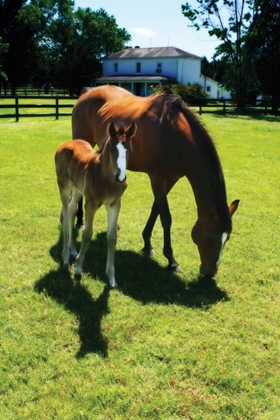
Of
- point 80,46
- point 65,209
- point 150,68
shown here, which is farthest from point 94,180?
point 80,46

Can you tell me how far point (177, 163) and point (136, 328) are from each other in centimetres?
198

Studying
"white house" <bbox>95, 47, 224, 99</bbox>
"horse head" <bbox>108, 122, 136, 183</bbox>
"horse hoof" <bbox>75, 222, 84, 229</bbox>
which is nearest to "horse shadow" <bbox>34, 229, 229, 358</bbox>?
"horse hoof" <bbox>75, 222, 84, 229</bbox>

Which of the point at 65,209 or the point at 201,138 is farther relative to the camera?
the point at 65,209

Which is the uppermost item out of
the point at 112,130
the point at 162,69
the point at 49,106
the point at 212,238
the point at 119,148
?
the point at 162,69

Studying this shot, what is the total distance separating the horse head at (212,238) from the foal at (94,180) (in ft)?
3.05

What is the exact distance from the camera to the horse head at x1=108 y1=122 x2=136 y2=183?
316cm

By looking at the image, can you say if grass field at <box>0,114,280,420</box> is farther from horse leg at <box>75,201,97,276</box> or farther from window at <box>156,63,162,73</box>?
window at <box>156,63,162,73</box>

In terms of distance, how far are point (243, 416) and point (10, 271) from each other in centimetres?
286

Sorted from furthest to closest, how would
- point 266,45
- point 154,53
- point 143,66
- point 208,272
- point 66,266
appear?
point 143,66, point 154,53, point 266,45, point 66,266, point 208,272

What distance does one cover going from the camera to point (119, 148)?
320cm

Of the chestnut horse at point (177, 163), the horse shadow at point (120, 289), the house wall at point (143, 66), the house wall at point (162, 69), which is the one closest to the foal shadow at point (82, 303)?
the horse shadow at point (120, 289)

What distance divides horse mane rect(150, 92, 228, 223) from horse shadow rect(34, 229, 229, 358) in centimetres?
90

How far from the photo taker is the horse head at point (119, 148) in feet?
10.4

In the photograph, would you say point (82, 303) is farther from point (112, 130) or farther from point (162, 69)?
point (162, 69)
